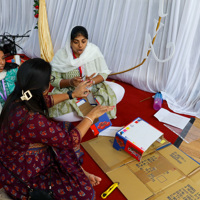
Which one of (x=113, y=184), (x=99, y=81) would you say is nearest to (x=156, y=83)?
(x=99, y=81)

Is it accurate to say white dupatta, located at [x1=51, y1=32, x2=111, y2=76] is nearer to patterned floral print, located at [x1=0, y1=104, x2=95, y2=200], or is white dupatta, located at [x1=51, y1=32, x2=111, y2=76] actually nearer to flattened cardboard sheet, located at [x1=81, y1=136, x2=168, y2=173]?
flattened cardboard sheet, located at [x1=81, y1=136, x2=168, y2=173]

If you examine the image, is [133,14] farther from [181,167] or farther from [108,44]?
[181,167]

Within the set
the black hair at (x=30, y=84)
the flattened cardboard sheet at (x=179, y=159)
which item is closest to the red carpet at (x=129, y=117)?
the flattened cardboard sheet at (x=179, y=159)

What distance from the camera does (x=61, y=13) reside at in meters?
3.16

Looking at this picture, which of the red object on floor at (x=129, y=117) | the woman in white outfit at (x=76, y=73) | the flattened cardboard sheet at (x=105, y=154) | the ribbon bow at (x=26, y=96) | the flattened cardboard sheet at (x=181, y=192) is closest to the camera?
the ribbon bow at (x=26, y=96)

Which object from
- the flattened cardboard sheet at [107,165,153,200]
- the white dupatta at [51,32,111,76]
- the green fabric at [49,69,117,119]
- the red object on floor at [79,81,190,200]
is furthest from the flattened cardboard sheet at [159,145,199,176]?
the white dupatta at [51,32,111,76]

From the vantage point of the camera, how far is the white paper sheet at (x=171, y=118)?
6.98 ft

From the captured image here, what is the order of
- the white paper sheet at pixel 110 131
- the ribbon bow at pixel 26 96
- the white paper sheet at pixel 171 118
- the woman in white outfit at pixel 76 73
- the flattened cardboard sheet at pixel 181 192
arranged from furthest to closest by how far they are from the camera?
the white paper sheet at pixel 171 118, the woman in white outfit at pixel 76 73, the white paper sheet at pixel 110 131, the flattened cardboard sheet at pixel 181 192, the ribbon bow at pixel 26 96

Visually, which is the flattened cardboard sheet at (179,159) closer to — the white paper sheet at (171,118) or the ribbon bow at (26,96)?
the white paper sheet at (171,118)

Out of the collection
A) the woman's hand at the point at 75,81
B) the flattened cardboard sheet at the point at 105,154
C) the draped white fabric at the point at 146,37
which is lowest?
the flattened cardboard sheet at the point at 105,154

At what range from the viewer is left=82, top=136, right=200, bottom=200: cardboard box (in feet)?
4.45

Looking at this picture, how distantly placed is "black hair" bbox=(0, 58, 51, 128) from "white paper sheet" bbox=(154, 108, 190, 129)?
60.4 inches

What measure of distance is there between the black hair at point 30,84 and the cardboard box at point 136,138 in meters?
0.78

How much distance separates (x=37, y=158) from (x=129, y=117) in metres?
1.30
